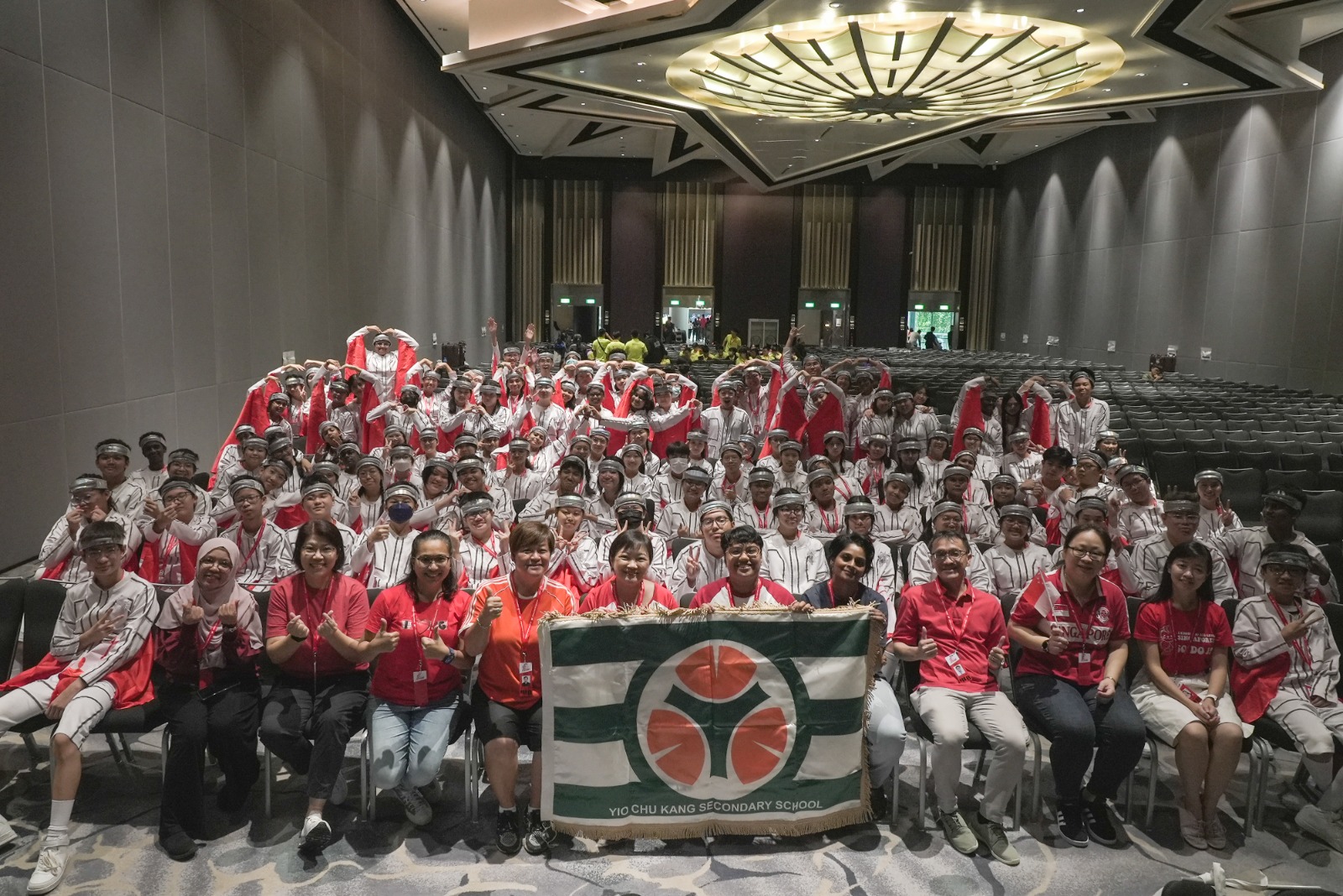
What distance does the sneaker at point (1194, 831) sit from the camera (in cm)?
411

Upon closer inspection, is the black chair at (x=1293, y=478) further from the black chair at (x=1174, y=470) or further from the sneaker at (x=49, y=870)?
the sneaker at (x=49, y=870)

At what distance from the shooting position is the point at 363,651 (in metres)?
4.08

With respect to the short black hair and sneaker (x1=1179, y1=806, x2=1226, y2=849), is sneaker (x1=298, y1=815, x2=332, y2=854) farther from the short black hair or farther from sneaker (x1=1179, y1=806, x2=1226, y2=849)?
sneaker (x1=1179, y1=806, x2=1226, y2=849)

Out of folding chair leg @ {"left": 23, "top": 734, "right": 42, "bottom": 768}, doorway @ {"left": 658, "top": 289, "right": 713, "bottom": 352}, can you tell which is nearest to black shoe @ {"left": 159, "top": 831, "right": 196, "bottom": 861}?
folding chair leg @ {"left": 23, "top": 734, "right": 42, "bottom": 768}

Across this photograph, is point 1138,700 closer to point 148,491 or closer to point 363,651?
point 363,651

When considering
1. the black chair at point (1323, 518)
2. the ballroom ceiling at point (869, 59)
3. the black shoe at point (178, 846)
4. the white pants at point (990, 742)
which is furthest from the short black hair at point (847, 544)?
the ballroom ceiling at point (869, 59)

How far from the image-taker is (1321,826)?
4199 millimetres

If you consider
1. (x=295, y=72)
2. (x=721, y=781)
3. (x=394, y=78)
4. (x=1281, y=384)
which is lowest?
(x=721, y=781)

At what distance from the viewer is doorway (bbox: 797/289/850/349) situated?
31297 mm

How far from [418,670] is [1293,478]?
787cm

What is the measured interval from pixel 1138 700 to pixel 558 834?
279 cm

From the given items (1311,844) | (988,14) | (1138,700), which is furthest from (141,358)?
(988,14)

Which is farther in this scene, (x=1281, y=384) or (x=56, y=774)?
(x=1281, y=384)

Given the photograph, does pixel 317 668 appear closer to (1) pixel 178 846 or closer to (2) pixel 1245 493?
(1) pixel 178 846
